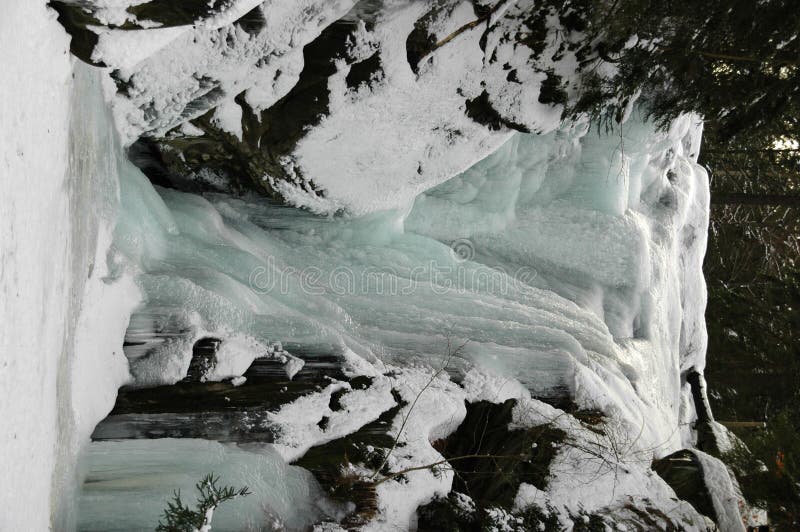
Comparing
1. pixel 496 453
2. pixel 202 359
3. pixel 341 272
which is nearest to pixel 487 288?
pixel 341 272

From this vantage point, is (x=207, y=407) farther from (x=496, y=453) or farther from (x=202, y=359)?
(x=496, y=453)

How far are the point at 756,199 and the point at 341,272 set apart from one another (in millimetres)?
6656

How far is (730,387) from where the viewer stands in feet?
30.5

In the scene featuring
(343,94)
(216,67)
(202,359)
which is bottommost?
(202,359)

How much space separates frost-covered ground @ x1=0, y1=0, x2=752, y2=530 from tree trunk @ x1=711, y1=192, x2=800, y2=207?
3.35 meters

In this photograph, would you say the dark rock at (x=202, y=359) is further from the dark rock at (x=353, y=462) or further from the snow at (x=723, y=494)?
the snow at (x=723, y=494)

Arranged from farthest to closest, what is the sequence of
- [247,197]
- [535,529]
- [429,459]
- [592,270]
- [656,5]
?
[592,270], [247,197], [656,5], [429,459], [535,529]

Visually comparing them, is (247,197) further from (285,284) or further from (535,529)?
(535,529)

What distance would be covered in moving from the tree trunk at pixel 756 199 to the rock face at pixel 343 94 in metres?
5.56

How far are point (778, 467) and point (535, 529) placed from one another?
1.25 m

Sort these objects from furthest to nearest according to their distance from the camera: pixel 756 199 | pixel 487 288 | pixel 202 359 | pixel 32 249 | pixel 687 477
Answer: pixel 756 199 → pixel 487 288 → pixel 687 477 → pixel 202 359 → pixel 32 249

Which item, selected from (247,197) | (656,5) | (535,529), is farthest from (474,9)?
(535,529)

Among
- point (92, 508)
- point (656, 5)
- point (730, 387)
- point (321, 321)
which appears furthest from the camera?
point (730, 387)

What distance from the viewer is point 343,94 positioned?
365 centimetres
